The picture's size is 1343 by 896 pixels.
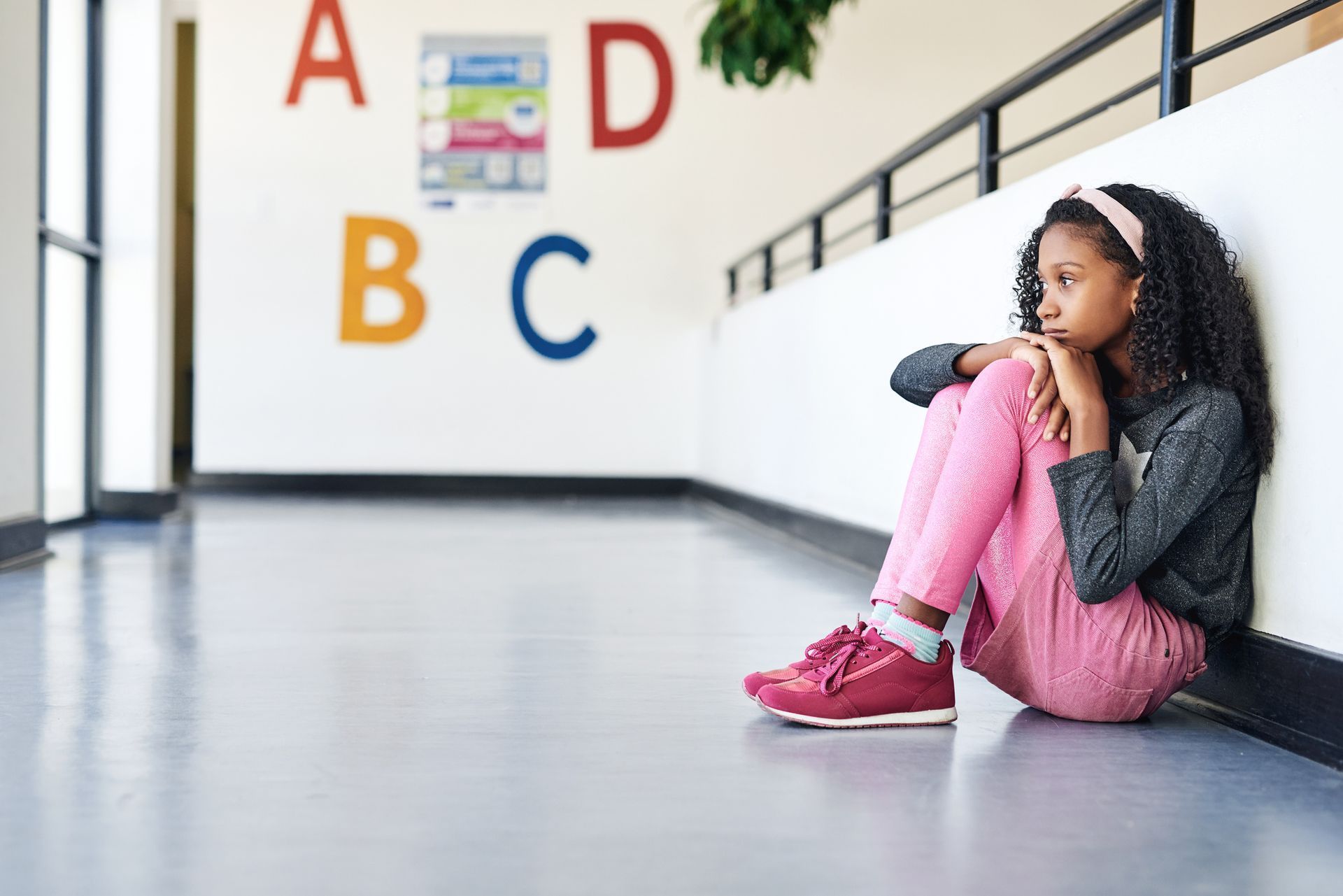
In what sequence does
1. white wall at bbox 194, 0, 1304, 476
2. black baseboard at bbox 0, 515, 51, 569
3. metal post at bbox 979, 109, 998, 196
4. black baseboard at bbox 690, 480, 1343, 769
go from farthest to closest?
white wall at bbox 194, 0, 1304, 476 < black baseboard at bbox 0, 515, 51, 569 < metal post at bbox 979, 109, 998, 196 < black baseboard at bbox 690, 480, 1343, 769

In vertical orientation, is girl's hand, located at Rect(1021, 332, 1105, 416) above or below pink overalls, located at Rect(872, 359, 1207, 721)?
above

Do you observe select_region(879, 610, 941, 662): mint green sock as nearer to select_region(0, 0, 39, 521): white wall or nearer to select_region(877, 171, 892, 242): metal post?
select_region(877, 171, 892, 242): metal post

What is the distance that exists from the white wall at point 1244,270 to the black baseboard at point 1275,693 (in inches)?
1.0

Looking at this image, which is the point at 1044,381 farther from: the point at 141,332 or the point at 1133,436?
the point at 141,332

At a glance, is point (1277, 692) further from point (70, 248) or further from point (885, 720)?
point (70, 248)

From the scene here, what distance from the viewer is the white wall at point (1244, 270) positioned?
1.31m

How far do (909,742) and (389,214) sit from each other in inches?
211

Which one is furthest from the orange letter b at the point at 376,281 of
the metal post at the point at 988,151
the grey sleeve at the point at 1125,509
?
the grey sleeve at the point at 1125,509

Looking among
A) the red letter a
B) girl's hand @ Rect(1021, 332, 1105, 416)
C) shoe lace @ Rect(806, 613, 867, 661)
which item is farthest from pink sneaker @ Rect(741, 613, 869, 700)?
the red letter a

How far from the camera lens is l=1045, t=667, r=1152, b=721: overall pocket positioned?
4.65 ft

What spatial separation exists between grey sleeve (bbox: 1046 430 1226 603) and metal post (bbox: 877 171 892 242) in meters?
1.99

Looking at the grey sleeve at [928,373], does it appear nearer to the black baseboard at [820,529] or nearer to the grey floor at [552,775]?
the grey floor at [552,775]

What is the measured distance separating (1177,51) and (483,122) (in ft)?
16.2

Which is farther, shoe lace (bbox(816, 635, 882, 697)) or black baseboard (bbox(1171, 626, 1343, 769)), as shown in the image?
shoe lace (bbox(816, 635, 882, 697))
